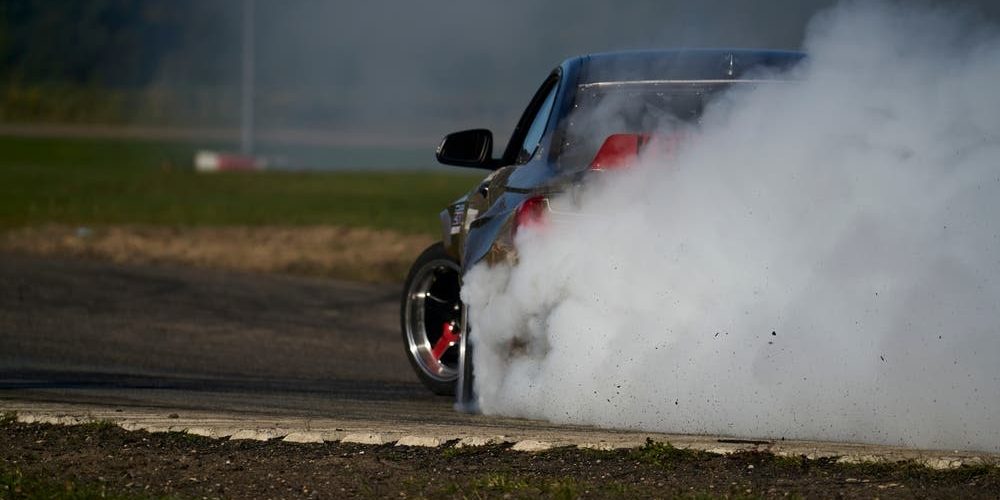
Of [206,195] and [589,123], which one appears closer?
[589,123]

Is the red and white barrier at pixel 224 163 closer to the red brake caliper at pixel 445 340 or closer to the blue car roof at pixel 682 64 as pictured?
the red brake caliper at pixel 445 340

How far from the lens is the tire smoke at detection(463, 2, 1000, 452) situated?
19.3 feet

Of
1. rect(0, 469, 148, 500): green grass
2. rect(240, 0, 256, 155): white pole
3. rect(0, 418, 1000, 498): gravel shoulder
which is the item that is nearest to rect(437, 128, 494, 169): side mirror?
rect(0, 418, 1000, 498): gravel shoulder

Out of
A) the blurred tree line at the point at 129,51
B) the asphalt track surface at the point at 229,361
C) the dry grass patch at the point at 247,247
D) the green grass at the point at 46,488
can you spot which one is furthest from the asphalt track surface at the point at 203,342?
the blurred tree line at the point at 129,51

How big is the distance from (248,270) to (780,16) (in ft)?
22.6

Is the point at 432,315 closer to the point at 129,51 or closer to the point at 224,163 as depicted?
the point at 224,163

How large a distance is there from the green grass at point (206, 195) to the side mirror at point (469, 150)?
1220 cm

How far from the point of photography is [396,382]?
9.61m

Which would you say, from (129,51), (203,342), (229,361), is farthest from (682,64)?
(129,51)

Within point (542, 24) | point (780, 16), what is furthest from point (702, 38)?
point (542, 24)

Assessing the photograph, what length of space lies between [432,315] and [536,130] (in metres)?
1.25

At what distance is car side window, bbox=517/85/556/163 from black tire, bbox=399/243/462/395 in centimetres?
73

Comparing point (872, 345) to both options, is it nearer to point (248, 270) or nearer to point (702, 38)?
point (702, 38)

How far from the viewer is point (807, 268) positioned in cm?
614
